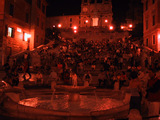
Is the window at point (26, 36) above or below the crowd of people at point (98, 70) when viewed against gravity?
above

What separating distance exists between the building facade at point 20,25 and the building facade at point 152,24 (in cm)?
2174

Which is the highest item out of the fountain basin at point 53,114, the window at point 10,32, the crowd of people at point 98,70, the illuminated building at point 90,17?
the illuminated building at point 90,17

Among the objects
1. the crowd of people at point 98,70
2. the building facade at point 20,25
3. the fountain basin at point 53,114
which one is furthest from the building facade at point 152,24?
the fountain basin at point 53,114

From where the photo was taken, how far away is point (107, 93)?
35.2 ft

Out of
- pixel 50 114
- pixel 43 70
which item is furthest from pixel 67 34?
pixel 50 114

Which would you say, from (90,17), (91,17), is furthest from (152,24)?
(90,17)

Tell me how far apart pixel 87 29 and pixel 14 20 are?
23671mm

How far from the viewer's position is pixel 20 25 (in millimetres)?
28922

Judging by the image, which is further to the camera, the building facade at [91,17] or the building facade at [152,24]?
the building facade at [91,17]

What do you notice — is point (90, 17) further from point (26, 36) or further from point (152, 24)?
point (26, 36)

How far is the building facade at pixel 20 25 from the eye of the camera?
23.8 m

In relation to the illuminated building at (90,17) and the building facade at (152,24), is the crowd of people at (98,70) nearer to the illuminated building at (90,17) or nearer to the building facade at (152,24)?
the building facade at (152,24)

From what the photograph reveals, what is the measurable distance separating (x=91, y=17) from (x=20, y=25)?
107ft

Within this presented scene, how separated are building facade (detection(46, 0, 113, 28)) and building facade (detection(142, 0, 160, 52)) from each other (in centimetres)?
2262
